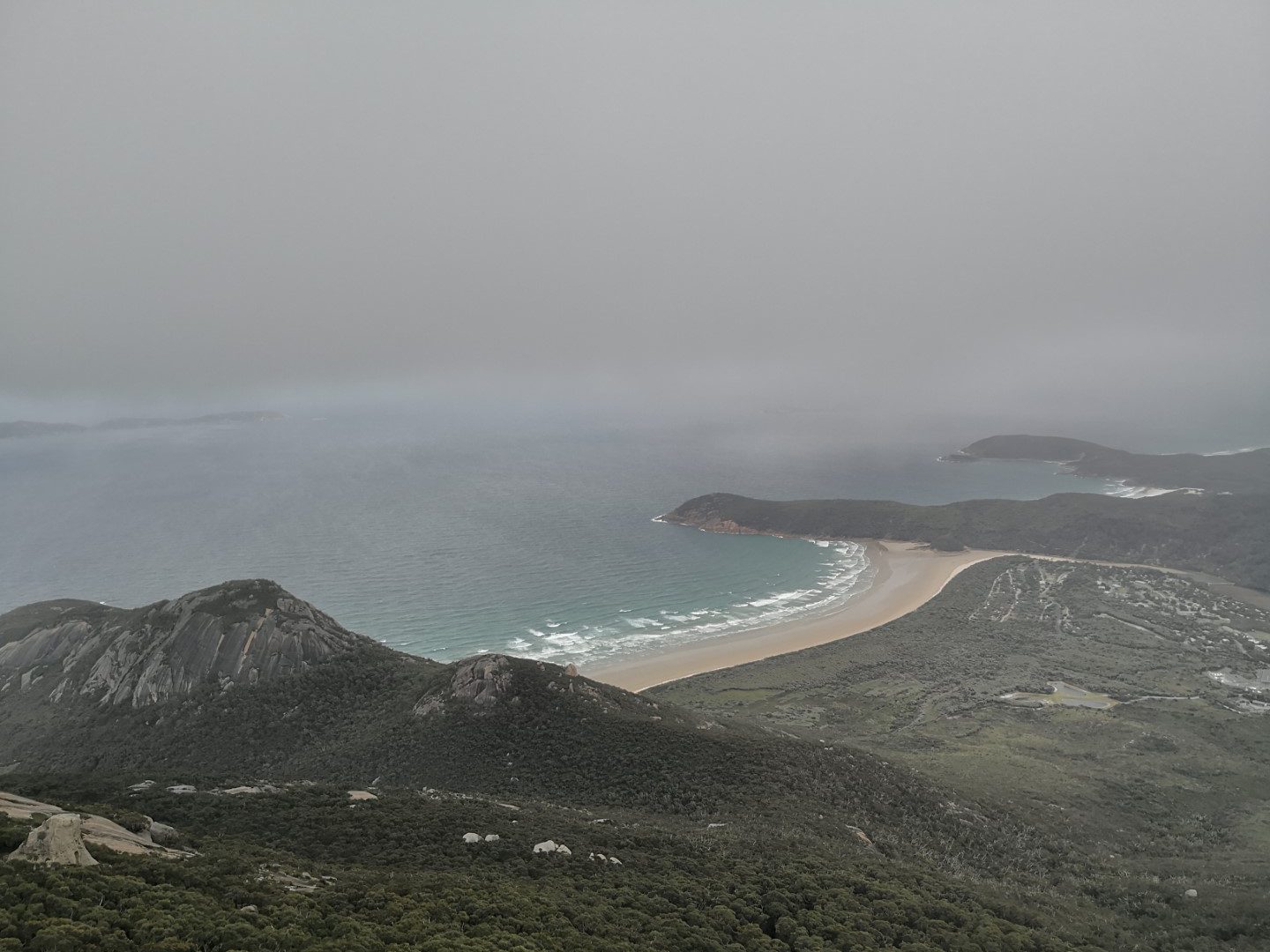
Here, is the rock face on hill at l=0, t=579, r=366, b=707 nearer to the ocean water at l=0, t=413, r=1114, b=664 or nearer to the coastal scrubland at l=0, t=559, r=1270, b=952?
the coastal scrubland at l=0, t=559, r=1270, b=952

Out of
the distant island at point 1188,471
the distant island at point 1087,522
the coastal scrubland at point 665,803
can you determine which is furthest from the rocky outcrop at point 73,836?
the distant island at point 1188,471

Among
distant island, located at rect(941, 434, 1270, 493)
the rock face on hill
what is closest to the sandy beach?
the rock face on hill

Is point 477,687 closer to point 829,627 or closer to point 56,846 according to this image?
point 56,846

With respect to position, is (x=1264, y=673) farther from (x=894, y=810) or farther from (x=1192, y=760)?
(x=894, y=810)

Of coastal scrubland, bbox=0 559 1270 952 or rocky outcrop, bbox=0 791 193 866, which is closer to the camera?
rocky outcrop, bbox=0 791 193 866

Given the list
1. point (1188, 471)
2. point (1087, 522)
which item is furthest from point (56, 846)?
point (1188, 471)
